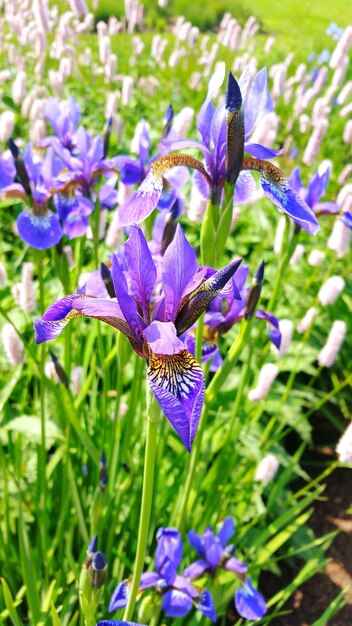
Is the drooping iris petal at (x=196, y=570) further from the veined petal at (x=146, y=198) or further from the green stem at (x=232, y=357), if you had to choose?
the veined petal at (x=146, y=198)

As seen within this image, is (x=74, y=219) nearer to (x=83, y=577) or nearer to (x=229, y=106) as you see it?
(x=229, y=106)

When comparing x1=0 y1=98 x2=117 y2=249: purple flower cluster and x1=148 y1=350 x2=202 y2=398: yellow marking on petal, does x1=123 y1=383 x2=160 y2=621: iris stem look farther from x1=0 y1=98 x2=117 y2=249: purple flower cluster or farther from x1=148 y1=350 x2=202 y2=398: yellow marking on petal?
x1=0 y1=98 x2=117 y2=249: purple flower cluster

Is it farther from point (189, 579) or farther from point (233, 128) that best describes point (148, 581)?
point (233, 128)

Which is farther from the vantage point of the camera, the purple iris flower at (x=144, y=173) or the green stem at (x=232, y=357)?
the purple iris flower at (x=144, y=173)

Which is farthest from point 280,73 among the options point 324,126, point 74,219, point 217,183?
point 217,183

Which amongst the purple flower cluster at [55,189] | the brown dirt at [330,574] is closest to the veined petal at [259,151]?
the purple flower cluster at [55,189]

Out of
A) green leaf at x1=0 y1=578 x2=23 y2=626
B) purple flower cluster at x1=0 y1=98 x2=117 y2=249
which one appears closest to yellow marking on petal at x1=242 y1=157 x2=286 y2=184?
purple flower cluster at x1=0 y1=98 x2=117 y2=249
